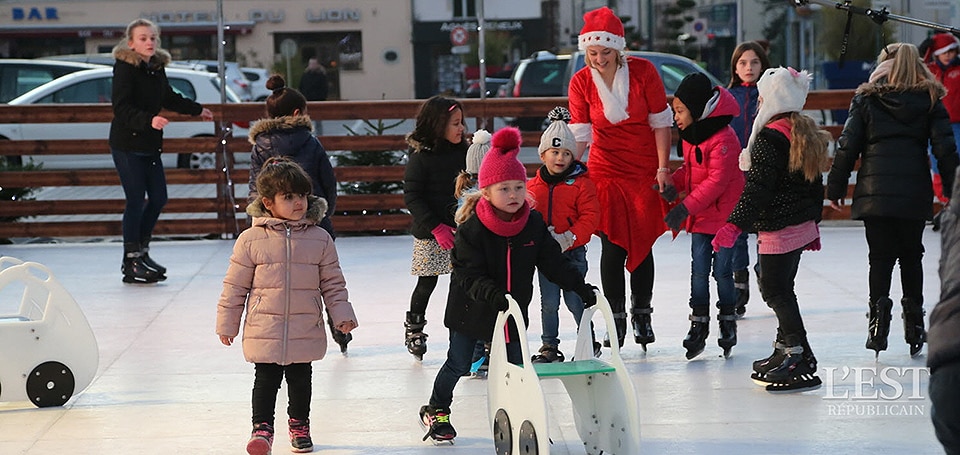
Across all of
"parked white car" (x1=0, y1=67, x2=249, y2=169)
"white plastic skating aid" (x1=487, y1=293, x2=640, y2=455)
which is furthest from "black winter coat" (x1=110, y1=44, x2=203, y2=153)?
"parked white car" (x1=0, y1=67, x2=249, y2=169)

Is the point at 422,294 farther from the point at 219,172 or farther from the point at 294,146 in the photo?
the point at 219,172

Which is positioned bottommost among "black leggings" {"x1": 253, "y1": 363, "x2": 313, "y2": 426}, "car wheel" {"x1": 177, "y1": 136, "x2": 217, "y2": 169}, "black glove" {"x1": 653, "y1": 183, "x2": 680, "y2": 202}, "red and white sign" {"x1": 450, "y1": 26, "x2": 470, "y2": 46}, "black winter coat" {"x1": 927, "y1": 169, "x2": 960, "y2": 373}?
"black leggings" {"x1": 253, "y1": 363, "x2": 313, "y2": 426}

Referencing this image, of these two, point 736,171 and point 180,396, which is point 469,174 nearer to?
point 736,171

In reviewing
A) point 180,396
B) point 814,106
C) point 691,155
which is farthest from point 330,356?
point 814,106

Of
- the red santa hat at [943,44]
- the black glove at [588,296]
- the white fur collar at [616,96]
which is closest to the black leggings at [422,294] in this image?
the white fur collar at [616,96]

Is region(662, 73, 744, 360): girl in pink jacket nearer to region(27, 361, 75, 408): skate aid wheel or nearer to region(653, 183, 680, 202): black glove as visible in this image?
region(653, 183, 680, 202): black glove

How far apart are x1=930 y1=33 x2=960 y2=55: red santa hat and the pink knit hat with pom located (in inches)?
256

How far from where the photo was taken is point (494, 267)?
455 centimetres

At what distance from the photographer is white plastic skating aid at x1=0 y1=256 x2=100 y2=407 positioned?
17.3 feet

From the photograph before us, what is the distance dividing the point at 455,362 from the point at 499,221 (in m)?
0.56

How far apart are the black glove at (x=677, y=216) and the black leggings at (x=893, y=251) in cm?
82

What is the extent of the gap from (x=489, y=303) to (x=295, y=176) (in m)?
0.84

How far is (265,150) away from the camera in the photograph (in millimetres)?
6297

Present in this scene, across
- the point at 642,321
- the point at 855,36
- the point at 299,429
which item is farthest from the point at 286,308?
the point at 855,36
